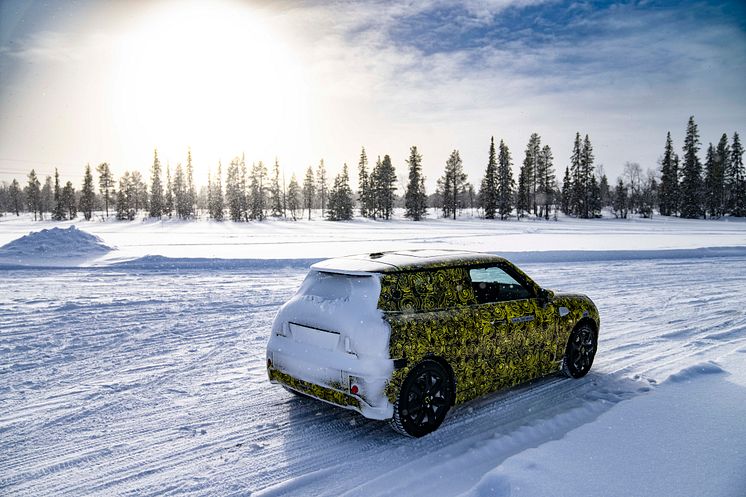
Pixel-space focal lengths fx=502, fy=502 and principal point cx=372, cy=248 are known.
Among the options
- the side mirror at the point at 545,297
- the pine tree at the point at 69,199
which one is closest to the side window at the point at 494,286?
the side mirror at the point at 545,297

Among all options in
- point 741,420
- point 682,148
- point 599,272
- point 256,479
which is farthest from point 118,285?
point 682,148

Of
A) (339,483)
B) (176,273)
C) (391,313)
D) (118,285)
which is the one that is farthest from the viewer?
(176,273)

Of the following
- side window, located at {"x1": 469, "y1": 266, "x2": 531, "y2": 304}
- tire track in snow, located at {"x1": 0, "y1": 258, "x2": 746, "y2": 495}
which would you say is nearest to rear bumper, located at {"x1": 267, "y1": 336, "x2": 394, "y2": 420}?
tire track in snow, located at {"x1": 0, "y1": 258, "x2": 746, "y2": 495}

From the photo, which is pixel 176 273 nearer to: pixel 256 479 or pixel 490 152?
pixel 256 479

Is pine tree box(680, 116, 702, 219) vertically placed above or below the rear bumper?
above

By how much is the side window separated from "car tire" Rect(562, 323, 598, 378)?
3.44 feet

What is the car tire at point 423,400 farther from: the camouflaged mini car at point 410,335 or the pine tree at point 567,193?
the pine tree at point 567,193

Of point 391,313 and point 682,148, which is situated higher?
point 682,148

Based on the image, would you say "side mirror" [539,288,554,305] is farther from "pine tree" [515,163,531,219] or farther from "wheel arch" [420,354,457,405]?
"pine tree" [515,163,531,219]

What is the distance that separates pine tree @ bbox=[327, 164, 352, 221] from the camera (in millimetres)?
77656

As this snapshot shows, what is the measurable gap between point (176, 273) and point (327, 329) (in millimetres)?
11711

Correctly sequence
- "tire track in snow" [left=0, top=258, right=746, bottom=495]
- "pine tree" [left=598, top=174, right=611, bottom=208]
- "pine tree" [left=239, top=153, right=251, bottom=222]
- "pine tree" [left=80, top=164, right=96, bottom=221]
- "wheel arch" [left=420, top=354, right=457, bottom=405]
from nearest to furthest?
"tire track in snow" [left=0, top=258, right=746, bottom=495], "wheel arch" [left=420, top=354, right=457, bottom=405], "pine tree" [left=239, top=153, right=251, bottom=222], "pine tree" [left=80, top=164, right=96, bottom=221], "pine tree" [left=598, top=174, right=611, bottom=208]

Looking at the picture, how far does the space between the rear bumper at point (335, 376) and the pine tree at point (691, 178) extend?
3340 inches

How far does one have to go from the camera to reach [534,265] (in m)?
18.3
